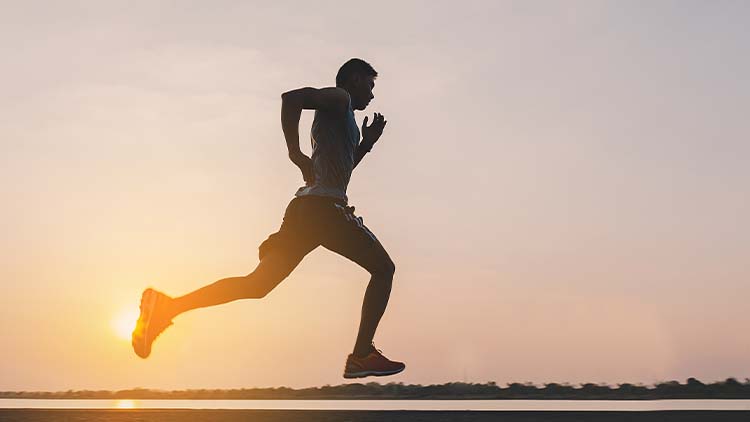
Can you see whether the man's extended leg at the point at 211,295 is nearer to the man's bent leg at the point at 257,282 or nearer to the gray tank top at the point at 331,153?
the man's bent leg at the point at 257,282

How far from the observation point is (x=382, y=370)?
24.2 ft

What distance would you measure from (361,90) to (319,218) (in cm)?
104

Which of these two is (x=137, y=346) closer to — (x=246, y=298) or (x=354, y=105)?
(x=246, y=298)

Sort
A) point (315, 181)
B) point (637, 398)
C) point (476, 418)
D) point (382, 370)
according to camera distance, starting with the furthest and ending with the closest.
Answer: point (637, 398)
point (382, 370)
point (315, 181)
point (476, 418)

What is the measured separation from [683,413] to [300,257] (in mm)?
→ 2826

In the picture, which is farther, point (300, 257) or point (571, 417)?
point (300, 257)

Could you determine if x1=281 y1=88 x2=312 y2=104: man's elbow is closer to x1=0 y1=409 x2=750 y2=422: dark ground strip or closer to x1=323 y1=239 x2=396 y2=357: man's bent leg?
x1=323 y1=239 x2=396 y2=357: man's bent leg

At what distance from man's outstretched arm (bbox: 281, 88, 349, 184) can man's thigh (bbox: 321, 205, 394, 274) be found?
345mm

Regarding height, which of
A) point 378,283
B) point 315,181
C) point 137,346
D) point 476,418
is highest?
point 315,181

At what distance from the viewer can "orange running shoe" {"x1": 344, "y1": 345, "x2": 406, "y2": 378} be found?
24.2 feet

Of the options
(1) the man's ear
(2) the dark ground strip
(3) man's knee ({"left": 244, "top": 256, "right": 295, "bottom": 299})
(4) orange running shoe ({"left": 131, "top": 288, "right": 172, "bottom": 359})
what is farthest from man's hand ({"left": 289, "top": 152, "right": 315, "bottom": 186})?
(2) the dark ground strip

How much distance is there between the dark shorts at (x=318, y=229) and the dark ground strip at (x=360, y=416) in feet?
3.71

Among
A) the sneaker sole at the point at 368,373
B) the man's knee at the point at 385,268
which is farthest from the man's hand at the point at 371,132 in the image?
the sneaker sole at the point at 368,373

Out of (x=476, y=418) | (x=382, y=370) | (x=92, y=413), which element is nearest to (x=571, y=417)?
(x=476, y=418)
